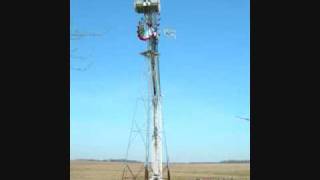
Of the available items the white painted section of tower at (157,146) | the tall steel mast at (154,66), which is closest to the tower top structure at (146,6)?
the tall steel mast at (154,66)

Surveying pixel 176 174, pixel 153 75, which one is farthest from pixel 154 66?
pixel 176 174

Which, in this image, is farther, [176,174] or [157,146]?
[176,174]

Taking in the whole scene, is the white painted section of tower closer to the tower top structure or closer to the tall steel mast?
the tall steel mast

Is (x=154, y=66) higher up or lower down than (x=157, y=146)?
higher up

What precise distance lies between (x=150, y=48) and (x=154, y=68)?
140 cm

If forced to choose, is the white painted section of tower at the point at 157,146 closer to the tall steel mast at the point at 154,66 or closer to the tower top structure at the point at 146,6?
the tall steel mast at the point at 154,66

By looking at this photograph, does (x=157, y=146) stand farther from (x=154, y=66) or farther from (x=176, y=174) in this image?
(x=176, y=174)

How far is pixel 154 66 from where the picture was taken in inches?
1373

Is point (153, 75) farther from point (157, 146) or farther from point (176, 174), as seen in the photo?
point (176, 174)

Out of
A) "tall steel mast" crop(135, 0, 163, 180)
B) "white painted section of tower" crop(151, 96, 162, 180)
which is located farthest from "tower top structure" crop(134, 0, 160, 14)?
"white painted section of tower" crop(151, 96, 162, 180)

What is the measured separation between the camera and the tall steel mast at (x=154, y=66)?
34406mm
